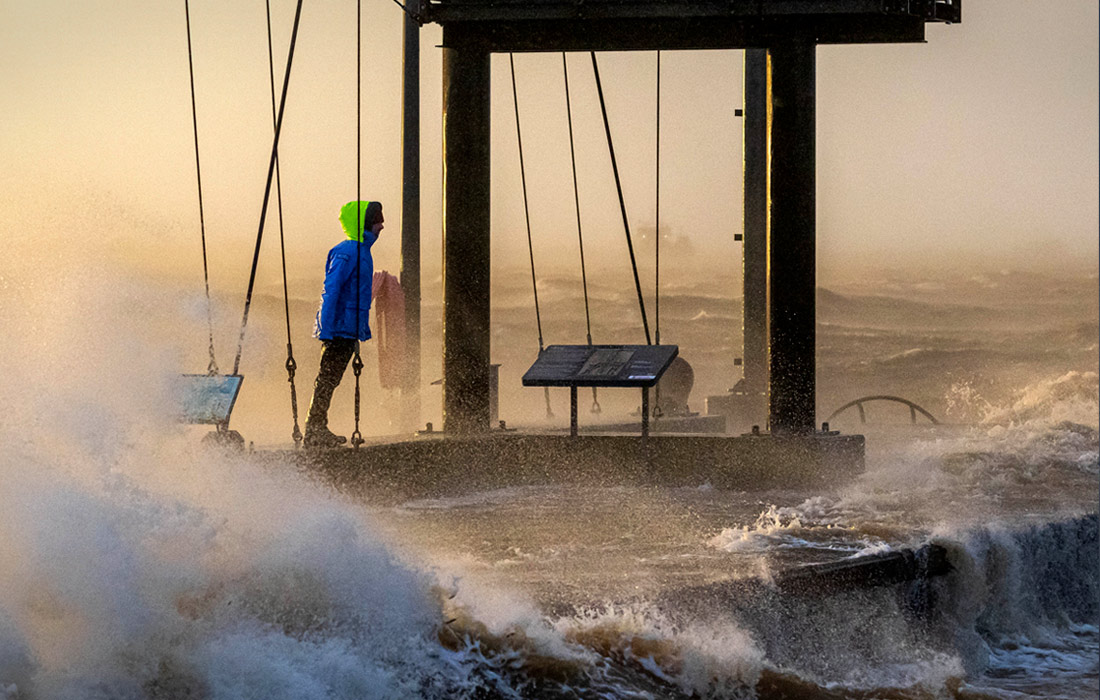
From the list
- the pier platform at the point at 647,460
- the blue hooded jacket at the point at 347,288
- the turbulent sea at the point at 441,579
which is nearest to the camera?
the turbulent sea at the point at 441,579

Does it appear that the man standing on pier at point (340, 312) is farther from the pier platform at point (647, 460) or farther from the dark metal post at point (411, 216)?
the dark metal post at point (411, 216)

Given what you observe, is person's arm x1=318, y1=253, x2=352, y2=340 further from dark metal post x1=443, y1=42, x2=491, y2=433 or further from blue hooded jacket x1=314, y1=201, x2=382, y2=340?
dark metal post x1=443, y1=42, x2=491, y2=433

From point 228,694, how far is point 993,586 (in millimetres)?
5309

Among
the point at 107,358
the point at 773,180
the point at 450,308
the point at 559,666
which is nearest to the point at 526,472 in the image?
the point at 450,308

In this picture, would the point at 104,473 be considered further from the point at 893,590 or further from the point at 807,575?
the point at 893,590

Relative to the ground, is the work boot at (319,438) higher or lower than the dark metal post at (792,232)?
lower

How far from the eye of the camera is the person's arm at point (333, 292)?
37.2 feet

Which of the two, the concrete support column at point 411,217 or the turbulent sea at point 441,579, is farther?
the concrete support column at point 411,217

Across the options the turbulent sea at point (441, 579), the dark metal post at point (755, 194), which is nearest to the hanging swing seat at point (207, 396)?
the turbulent sea at point (441, 579)

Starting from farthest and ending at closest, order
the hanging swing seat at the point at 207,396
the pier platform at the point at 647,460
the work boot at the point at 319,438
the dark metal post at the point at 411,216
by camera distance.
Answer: the dark metal post at the point at 411,216 < the pier platform at the point at 647,460 < the work boot at the point at 319,438 < the hanging swing seat at the point at 207,396

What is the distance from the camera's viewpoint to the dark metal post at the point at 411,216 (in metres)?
16.4

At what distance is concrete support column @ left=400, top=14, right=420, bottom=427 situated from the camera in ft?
53.8

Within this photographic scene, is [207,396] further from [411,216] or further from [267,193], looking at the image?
[411,216]

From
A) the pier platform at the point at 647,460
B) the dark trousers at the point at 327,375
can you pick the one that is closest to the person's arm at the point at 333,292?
the dark trousers at the point at 327,375
